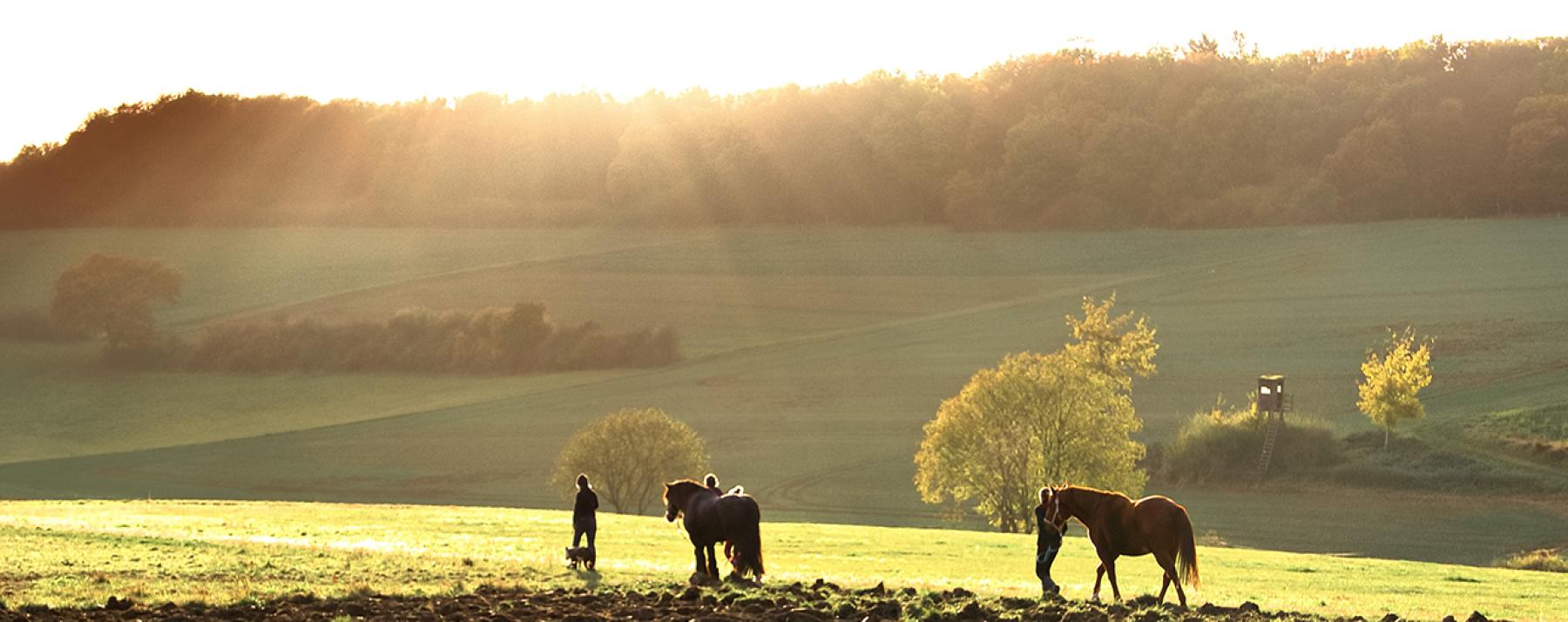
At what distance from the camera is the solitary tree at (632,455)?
2734 inches

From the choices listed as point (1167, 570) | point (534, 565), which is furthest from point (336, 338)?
point (1167, 570)

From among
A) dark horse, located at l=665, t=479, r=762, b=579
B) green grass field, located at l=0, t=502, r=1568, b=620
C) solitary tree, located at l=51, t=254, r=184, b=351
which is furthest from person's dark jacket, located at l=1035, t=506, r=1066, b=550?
solitary tree, located at l=51, t=254, r=184, b=351

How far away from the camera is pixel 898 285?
125875 millimetres

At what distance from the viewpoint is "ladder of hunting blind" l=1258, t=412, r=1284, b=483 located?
258 ft

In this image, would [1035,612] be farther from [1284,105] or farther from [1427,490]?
[1284,105]

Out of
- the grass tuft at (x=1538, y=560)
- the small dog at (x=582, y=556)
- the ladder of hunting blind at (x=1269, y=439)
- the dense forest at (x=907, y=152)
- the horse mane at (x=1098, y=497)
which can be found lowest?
the grass tuft at (x=1538, y=560)

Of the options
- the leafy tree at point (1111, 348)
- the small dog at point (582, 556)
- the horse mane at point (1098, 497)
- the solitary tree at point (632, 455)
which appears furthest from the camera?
the leafy tree at point (1111, 348)

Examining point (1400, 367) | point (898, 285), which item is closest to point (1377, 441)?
point (1400, 367)

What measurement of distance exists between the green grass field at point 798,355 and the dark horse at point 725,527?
42490mm

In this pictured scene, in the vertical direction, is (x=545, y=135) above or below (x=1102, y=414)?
above

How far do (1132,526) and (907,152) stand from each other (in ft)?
378

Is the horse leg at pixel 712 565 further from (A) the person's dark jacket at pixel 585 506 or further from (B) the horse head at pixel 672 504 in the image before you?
(A) the person's dark jacket at pixel 585 506

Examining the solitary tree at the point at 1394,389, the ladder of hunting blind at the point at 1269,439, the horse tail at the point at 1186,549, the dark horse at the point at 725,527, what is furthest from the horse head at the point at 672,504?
the solitary tree at the point at 1394,389

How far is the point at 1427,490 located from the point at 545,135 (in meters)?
92.3
